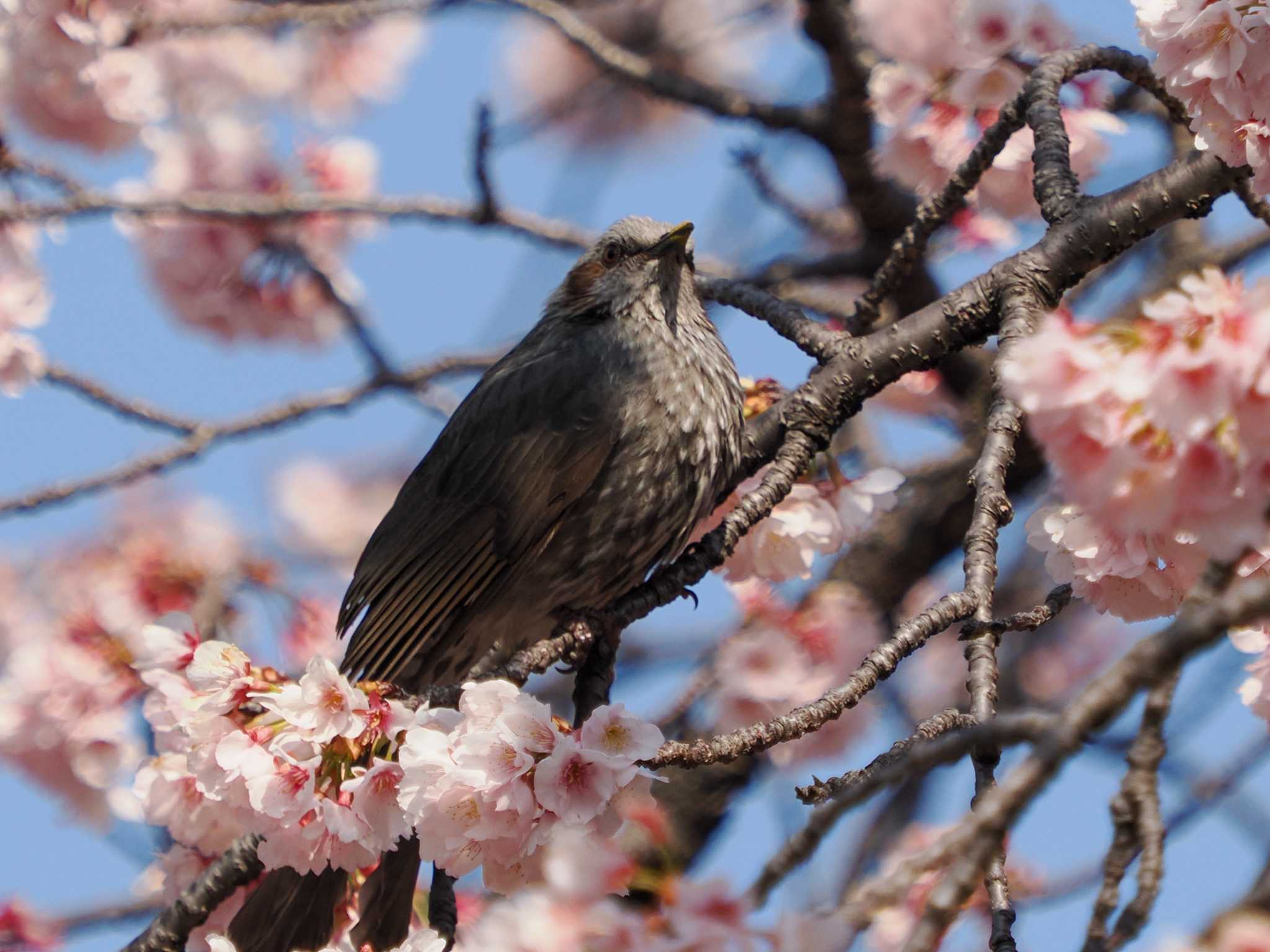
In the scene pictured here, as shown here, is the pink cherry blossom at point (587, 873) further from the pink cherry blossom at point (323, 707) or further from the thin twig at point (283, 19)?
the thin twig at point (283, 19)

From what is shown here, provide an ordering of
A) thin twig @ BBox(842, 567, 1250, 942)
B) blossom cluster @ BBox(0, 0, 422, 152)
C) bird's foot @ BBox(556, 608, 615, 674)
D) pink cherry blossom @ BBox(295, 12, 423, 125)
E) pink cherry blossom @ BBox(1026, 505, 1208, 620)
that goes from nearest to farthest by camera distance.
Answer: thin twig @ BBox(842, 567, 1250, 942) → pink cherry blossom @ BBox(1026, 505, 1208, 620) → bird's foot @ BBox(556, 608, 615, 674) → blossom cluster @ BBox(0, 0, 422, 152) → pink cherry blossom @ BBox(295, 12, 423, 125)

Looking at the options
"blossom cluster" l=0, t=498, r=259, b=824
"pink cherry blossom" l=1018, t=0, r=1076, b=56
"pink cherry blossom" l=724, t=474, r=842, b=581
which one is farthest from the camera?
"blossom cluster" l=0, t=498, r=259, b=824

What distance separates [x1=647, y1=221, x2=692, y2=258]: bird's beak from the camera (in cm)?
318

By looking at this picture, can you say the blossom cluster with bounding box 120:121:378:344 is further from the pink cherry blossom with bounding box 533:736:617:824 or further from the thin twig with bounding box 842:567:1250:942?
the thin twig with bounding box 842:567:1250:942

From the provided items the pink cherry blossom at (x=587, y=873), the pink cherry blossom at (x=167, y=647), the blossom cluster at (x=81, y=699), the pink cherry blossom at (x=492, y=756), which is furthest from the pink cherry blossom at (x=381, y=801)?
the blossom cluster at (x=81, y=699)

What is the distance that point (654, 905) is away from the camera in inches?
54.4

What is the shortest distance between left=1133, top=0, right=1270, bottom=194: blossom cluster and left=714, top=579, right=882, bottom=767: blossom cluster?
1496 mm

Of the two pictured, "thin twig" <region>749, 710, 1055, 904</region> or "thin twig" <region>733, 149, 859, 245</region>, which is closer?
"thin twig" <region>749, 710, 1055, 904</region>

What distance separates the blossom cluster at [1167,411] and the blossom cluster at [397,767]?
655 mm

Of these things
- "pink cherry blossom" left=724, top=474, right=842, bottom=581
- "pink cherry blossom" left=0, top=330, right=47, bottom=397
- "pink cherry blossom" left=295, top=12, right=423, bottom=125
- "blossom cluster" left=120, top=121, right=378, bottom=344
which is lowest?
"pink cherry blossom" left=724, top=474, right=842, bottom=581

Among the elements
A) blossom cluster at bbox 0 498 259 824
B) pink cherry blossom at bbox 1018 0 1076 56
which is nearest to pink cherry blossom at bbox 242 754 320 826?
blossom cluster at bbox 0 498 259 824

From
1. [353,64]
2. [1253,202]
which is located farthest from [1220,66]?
[353,64]

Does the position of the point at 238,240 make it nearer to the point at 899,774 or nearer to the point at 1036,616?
the point at 1036,616

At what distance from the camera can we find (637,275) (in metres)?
3.25
